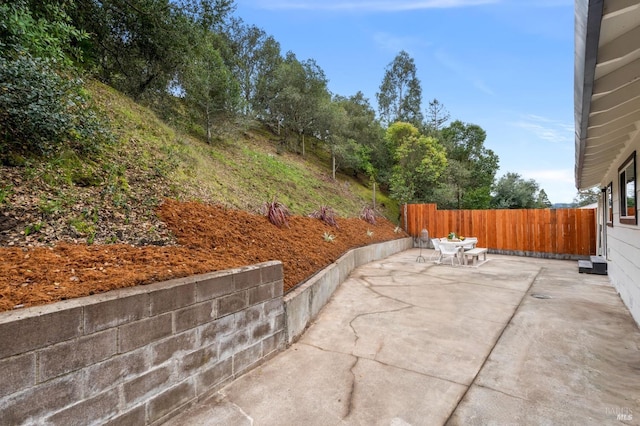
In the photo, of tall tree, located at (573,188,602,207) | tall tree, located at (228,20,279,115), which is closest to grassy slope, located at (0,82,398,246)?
tall tree, located at (228,20,279,115)

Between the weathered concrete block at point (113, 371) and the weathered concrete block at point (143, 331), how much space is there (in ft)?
0.19

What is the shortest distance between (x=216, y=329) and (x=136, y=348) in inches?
26.0

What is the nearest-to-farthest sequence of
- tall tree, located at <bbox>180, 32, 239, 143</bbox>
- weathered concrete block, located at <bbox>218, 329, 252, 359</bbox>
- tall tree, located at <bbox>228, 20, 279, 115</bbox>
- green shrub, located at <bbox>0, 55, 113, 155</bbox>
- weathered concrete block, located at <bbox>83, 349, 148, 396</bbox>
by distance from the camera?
1. weathered concrete block, located at <bbox>83, 349, 148, 396</bbox>
2. weathered concrete block, located at <bbox>218, 329, 252, 359</bbox>
3. green shrub, located at <bbox>0, 55, 113, 155</bbox>
4. tall tree, located at <bbox>180, 32, 239, 143</bbox>
5. tall tree, located at <bbox>228, 20, 279, 115</bbox>

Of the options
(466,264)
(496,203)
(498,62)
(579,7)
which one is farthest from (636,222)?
(496,203)

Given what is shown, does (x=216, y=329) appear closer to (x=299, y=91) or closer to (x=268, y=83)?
(x=299, y=91)

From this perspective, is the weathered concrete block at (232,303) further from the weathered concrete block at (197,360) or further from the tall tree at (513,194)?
the tall tree at (513,194)

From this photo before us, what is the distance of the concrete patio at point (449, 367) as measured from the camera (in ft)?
7.32

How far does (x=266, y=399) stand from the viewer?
2412 mm

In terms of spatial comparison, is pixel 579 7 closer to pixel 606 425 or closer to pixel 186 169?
pixel 606 425

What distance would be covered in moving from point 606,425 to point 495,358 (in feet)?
3.40

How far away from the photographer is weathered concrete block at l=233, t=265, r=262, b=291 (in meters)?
2.77

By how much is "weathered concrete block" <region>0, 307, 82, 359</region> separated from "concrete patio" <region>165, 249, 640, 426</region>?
40.2 inches

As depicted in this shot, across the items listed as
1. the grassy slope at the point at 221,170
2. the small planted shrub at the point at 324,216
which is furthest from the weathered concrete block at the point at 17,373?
the small planted shrub at the point at 324,216

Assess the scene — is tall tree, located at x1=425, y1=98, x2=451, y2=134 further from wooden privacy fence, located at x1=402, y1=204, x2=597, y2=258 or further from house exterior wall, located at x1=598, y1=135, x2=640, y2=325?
house exterior wall, located at x1=598, y1=135, x2=640, y2=325
